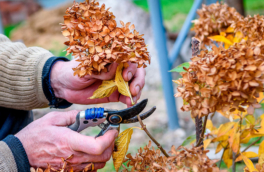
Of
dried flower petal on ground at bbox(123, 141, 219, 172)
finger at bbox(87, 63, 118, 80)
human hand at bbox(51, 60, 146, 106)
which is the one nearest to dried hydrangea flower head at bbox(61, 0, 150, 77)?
finger at bbox(87, 63, 118, 80)

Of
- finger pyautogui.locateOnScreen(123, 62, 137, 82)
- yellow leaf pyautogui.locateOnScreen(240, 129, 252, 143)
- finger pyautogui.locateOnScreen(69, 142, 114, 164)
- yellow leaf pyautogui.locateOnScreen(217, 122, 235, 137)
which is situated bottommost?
finger pyautogui.locateOnScreen(69, 142, 114, 164)

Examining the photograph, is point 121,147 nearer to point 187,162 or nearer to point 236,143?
point 187,162

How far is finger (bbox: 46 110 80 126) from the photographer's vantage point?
773 mm

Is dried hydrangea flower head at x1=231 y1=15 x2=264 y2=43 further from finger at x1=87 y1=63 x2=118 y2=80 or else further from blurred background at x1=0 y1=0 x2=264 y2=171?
blurred background at x1=0 y1=0 x2=264 y2=171

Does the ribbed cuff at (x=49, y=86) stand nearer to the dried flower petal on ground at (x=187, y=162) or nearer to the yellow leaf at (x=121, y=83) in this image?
the yellow leaf at (x=121, y=83)

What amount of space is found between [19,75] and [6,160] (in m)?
0.40

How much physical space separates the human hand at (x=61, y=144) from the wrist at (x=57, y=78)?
0.26 meters

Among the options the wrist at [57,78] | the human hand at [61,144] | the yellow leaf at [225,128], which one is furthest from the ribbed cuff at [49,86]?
the yellow leaf at [225,128]

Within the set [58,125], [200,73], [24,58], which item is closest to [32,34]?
[24,58]

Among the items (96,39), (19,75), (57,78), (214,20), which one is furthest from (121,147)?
(214,20)

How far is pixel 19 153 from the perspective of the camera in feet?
2.46

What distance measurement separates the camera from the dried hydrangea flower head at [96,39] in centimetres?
61

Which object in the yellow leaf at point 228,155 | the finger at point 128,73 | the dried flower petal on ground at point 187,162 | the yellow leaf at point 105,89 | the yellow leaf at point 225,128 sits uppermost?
the finger at point 128,73

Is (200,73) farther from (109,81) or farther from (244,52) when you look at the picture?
(109,81)
